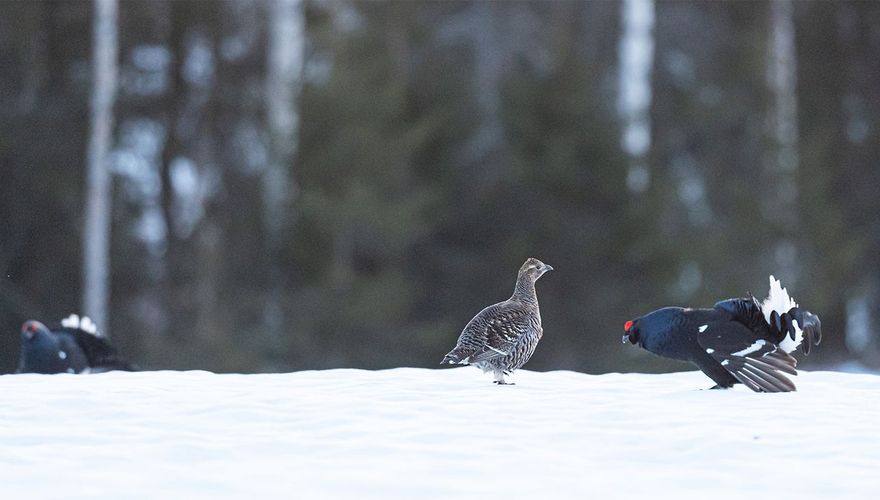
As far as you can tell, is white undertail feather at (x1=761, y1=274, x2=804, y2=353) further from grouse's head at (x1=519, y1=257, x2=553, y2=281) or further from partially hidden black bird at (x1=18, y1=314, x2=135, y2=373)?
partially hidden black bird at (x1=18, y1=314, x2=135, y2=373)

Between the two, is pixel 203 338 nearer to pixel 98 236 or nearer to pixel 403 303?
pixel 98 236

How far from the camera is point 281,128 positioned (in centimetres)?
1975

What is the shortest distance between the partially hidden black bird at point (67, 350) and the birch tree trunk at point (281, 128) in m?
10.0

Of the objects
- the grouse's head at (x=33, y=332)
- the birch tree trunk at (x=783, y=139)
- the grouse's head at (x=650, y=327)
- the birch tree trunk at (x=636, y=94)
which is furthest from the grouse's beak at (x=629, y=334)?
the birch tree trunk at (x=783, y=139)

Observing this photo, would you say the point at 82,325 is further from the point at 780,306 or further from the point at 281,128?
the point at 281,128

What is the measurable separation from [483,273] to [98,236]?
5800mm

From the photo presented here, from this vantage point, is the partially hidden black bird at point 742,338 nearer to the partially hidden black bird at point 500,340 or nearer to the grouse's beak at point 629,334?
the grouse's beak at point 629,334

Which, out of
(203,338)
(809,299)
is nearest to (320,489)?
(203,338)

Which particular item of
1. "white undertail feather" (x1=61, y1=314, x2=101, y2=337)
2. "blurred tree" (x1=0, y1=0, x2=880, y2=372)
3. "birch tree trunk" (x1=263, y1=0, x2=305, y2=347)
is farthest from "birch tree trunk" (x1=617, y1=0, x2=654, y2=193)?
"white undertail feather" (x1=61, y1=314, x2=101, y2=337)

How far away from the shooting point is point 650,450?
16.9 feet

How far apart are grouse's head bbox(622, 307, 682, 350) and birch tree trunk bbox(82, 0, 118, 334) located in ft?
37.5

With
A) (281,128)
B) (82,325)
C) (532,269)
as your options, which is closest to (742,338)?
(532,269)

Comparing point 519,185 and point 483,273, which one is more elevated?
point 519,185

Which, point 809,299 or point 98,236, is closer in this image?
point 98,236
